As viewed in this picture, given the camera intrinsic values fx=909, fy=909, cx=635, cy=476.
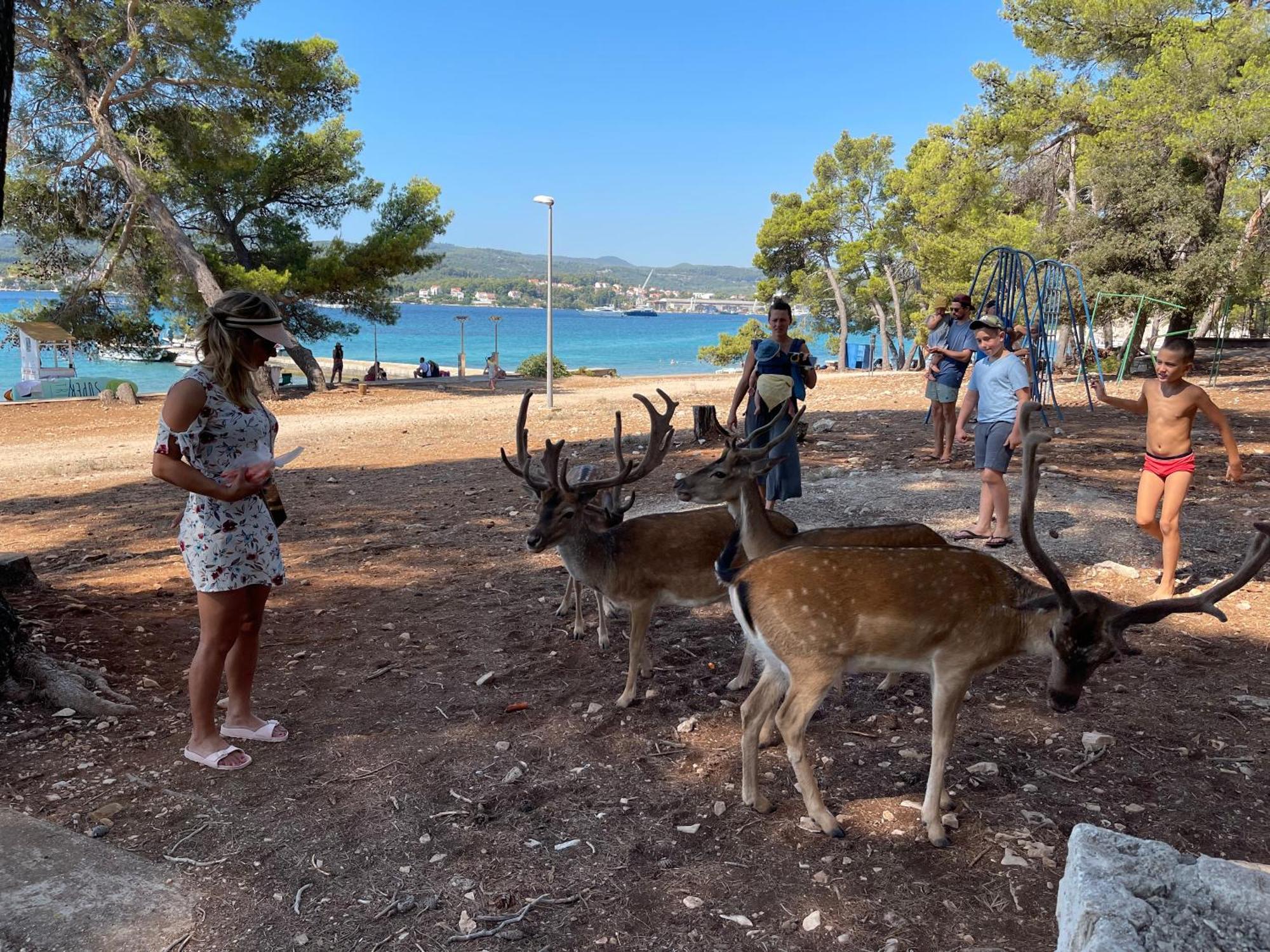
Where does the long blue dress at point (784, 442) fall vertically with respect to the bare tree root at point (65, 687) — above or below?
above

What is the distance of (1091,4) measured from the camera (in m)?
20.7

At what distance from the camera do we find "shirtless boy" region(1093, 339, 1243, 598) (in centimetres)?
609

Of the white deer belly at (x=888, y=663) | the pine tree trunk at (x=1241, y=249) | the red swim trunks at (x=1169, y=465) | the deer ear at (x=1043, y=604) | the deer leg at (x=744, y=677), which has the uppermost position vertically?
the pine tree trunk at (x=1241, y=249)

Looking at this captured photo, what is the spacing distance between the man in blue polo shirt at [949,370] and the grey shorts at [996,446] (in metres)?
3.04

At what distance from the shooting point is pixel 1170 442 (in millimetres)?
6199

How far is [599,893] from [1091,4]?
23.7 metres

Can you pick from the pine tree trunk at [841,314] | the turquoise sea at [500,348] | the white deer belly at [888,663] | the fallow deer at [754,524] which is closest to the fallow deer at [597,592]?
the fallow deer at [754,524]

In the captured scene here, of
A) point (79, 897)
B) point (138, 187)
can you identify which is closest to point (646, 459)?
point (79, 897)

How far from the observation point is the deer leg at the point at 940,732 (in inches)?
149

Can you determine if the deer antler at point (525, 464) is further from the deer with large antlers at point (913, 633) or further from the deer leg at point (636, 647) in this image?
the deer with large antlers at point (913, 633)

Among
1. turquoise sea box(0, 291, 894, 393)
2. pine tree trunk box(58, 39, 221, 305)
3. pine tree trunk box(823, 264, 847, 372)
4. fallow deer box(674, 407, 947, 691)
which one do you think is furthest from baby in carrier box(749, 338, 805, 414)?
pine tree trunk box(823, 264, 847, 372)

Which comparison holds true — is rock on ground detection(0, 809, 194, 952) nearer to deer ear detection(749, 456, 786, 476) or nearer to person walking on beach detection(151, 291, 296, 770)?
person walking on beach detection(151, 291, 296, 770)

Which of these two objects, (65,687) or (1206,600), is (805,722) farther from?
(65,687)

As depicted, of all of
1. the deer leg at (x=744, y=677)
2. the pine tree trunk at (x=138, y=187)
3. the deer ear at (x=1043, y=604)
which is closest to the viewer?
the deer ear at (x=1043, y=604)
